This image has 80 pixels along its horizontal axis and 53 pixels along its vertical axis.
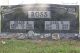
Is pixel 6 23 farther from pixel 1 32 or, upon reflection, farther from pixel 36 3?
pixel 36 3

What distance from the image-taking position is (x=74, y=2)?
13695 mm

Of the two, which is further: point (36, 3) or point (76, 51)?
point (36, 3)

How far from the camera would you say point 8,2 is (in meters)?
13.9

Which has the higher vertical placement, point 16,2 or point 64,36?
point 16,2

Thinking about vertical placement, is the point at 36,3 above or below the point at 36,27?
above

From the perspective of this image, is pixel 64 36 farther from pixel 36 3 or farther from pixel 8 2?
pixel 8 2

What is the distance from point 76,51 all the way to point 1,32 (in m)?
4.53

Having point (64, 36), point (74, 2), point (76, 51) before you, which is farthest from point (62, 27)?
point (76, 51)

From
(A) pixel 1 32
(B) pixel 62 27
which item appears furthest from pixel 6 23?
(B) pixel 62 27

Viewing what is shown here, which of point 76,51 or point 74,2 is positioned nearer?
point 76,51

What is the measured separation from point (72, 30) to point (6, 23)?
3.02m

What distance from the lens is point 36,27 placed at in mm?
13789

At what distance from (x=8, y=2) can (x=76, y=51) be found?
475 centimetres

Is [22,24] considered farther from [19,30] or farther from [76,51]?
[76,51]
